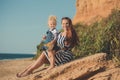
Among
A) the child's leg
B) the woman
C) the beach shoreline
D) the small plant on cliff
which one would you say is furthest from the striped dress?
the small plant on cliff

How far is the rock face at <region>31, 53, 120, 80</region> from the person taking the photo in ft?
29.6

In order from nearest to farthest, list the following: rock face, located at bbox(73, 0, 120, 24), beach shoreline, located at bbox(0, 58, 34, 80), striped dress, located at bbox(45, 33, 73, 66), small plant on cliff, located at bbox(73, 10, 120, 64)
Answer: striped dress, located at bbox(45, 33, 73, 66)
beach shoreline, located at bbox(0, 58, 34, 80)
small plant on cliff, located at bbox(73, 10, 120, 64)
rock face, located at bbox(73, 0, 120, 24)

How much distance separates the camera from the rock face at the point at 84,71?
9.01 metres

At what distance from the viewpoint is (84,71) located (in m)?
9.05

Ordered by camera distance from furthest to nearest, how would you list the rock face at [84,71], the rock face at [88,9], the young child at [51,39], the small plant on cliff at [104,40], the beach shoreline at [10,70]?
the rock face at [88,9] → the small plant on cliff at [104,40] → the beach shoreline at [10,70] → the young child at [51,39] → the rock face at [84,71]

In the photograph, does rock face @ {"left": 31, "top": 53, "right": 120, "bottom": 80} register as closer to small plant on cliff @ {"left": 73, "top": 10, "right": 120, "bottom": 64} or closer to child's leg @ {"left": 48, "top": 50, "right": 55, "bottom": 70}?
child's leg @ {"left": 48, "top": 50, "right": 55, "bottom": 70}

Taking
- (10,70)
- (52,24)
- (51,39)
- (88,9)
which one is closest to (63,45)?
(51,39)

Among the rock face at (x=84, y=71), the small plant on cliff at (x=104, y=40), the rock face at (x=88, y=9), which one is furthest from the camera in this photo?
the rock face at (x=88, y=9)

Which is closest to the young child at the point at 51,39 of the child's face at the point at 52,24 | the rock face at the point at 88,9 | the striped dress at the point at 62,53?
the child's face at the point at 52,24

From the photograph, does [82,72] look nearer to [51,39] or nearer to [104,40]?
[51,39]

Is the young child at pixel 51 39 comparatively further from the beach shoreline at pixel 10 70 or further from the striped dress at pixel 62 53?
the beach shoreline at pixel 10 70

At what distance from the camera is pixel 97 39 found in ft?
38.6

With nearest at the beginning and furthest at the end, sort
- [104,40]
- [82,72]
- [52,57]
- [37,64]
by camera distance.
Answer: [82,72]
[52,57]
[37,64]
[104,40]

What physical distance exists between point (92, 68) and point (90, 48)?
9.60 feet
